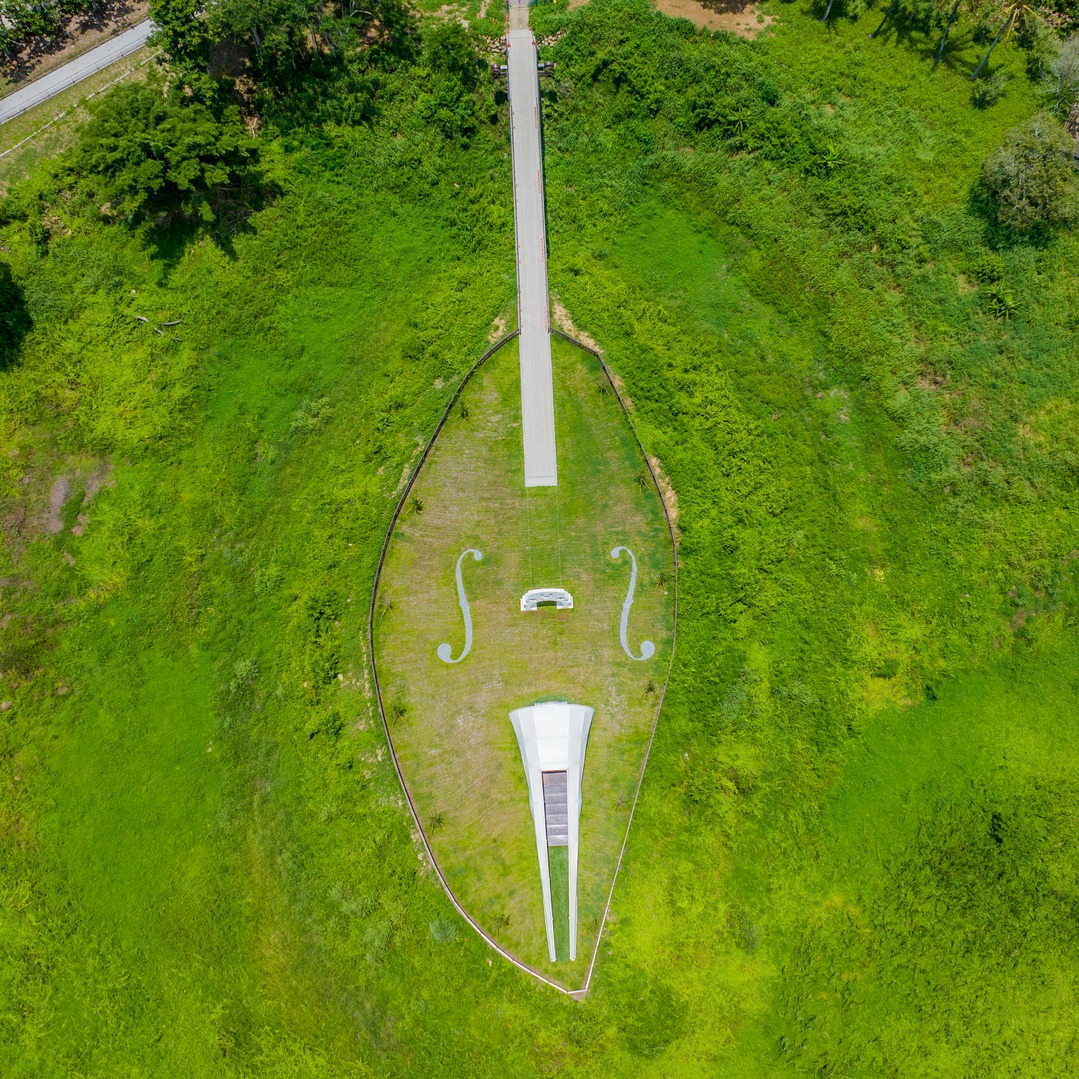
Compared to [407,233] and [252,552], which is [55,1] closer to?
[407,233]

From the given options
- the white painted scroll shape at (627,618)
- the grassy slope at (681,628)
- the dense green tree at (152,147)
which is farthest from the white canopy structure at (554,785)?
the dense green tree at (152,147)

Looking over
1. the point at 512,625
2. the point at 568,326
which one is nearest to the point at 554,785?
the point at 512,625

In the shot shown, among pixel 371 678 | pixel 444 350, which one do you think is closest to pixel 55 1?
pixel 444 350

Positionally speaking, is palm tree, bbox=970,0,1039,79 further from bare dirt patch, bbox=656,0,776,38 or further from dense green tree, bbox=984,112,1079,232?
bare dirt patch, bbox=656,0,776,38

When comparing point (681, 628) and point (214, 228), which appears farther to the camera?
point (214, 228)

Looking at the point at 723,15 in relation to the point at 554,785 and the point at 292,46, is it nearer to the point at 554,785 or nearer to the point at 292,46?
the point at 292,46
